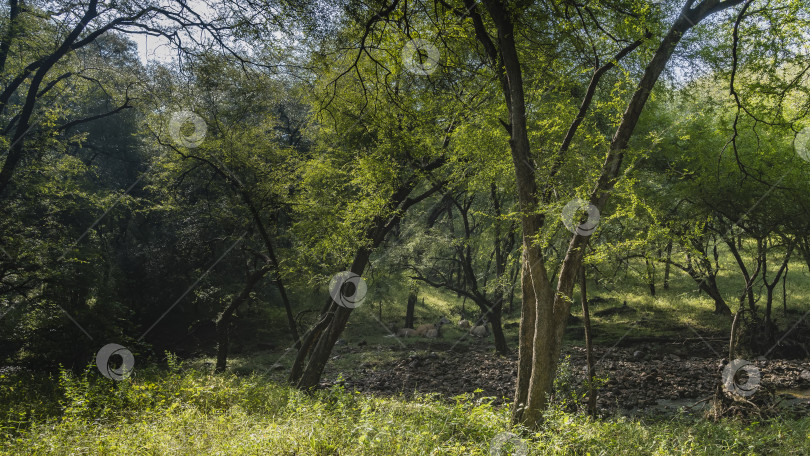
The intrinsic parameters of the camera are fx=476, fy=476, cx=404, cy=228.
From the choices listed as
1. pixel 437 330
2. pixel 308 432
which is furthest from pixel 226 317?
pixel 437 330

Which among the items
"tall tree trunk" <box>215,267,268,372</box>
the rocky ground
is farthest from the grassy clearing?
"tall tree trunk" <box>215,267,268,372</box>

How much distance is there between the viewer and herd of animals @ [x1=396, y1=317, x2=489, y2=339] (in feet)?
65.2

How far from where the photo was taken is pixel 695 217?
478 inches

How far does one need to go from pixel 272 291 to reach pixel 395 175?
43.6 feet

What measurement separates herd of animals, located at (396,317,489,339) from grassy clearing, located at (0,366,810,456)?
13615mm

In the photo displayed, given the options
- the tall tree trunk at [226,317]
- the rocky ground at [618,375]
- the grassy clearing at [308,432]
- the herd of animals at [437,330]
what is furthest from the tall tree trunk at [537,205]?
the herd of animals at [437,330]

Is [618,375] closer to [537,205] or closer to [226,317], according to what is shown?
[537,205]

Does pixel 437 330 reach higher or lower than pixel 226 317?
lower

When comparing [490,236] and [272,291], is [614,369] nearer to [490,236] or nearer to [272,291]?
[490,236]

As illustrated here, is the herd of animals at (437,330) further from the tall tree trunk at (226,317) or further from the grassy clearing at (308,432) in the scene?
the grassy clearing at (308,432)

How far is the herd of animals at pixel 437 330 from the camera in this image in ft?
65.2

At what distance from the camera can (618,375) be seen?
38.1 feet

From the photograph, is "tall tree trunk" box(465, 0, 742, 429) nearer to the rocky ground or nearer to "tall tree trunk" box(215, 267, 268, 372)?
the rocky ground

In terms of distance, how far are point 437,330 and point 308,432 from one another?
16490 millimetres
